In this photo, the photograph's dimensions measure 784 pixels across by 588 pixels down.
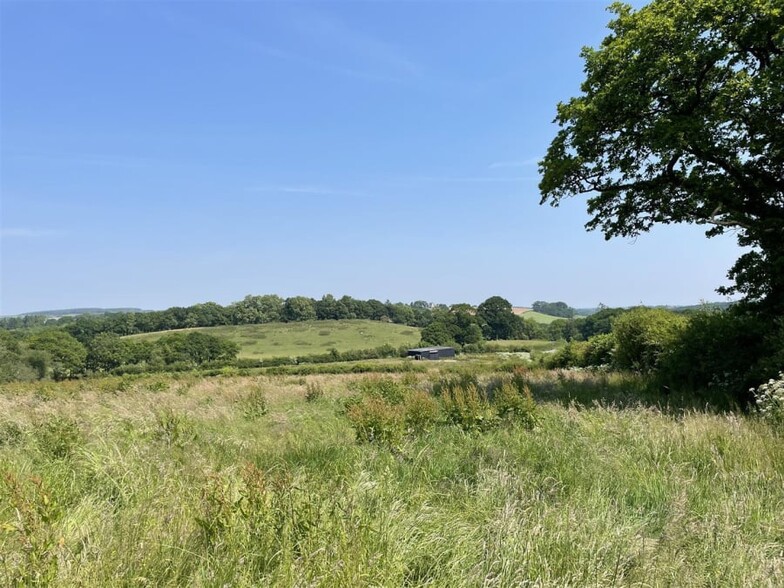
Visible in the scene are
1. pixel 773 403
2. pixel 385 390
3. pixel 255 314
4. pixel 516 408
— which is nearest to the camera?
pixel 773 403

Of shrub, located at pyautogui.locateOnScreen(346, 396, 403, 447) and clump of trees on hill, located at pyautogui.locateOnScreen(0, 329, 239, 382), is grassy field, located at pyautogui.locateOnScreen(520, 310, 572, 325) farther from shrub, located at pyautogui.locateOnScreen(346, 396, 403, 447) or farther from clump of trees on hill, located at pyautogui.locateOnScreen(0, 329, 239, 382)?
shrub, located at pyautogui.locateOnScreen(346, 396, 403, 447)

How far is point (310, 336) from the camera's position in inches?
4488

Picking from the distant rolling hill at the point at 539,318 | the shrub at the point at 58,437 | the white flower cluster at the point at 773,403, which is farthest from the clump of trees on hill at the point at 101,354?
the distant rolling hill at the point at 539,318

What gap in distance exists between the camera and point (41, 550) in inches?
94.1

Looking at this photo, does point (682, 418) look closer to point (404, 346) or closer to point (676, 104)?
point (676, 104)

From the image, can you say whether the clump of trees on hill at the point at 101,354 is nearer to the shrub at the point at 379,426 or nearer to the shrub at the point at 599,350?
the shrub at the point at 599,350

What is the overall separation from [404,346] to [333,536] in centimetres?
10126

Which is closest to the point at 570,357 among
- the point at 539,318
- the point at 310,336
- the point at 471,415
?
the point at 471,415

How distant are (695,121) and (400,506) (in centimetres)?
1202

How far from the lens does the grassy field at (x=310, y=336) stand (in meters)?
101

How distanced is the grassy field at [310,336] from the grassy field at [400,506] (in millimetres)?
89605

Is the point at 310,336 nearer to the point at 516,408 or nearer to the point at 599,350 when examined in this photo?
the point at 599,350

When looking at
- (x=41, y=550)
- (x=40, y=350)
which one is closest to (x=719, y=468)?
(x=41, y=550)

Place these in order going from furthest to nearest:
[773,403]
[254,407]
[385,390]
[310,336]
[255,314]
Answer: [255,314] → [310,336] → [385,390] → [254,407] → [773,403]
